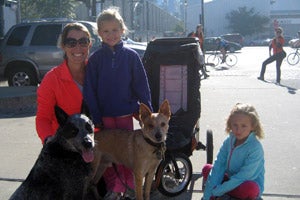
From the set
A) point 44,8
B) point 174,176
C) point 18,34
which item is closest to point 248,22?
point 44,8

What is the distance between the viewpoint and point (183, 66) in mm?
5816

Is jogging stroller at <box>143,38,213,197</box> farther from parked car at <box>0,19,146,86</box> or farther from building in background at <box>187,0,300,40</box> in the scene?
building in background at <box>187,0,300,40</box>

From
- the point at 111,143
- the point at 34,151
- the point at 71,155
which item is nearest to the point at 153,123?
the point at 111,143

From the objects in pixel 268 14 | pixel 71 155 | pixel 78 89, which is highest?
pixel 268 14

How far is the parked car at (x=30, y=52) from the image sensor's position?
1309cm

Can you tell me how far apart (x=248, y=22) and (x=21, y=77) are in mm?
80133

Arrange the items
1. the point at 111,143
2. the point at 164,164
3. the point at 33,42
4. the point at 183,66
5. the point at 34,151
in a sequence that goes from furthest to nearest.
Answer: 1. the point at 33,42
2. the point at 34,151
3. the point at 183,66
4. the point at 164,164
5. the point at 111,143

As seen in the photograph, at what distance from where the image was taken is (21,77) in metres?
13.2

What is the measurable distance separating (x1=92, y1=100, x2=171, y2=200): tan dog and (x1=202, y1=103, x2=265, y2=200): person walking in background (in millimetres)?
576

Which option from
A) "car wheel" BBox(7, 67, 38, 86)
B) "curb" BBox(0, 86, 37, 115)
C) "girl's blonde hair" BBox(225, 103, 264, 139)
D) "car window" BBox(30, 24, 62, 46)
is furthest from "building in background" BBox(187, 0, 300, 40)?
"girl's blonde hair" BBox(225, 103, 264, 139)

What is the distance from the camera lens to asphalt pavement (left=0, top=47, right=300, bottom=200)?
18.1 feet

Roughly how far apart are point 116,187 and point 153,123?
0.82 m

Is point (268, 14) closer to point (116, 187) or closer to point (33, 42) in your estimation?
point (33, 42)

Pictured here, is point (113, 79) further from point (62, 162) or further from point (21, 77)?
point (21, 77)
